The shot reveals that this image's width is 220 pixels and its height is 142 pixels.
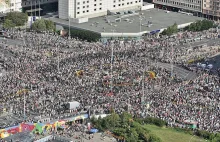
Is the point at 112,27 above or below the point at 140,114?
above

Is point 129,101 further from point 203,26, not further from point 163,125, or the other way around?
point 203,26

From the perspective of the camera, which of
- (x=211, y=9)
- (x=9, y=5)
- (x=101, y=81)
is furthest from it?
(x=211, y=9)

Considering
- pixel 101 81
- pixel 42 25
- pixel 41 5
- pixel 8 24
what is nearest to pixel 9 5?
pixel 41 5

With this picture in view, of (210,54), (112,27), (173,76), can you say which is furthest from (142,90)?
(112,27)

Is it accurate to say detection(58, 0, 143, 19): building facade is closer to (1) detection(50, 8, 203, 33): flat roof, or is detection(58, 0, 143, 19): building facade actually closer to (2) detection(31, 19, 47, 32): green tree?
(1) detection(50, 8, 203, 33): flat roof

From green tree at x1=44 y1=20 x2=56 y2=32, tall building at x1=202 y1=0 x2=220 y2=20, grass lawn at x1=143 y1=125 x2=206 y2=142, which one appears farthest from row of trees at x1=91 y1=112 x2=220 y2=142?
tall building at x1=202 y1=0 x2=220 y2=20

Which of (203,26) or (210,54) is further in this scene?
(203,26)

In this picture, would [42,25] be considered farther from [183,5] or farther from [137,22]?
[183,5]
